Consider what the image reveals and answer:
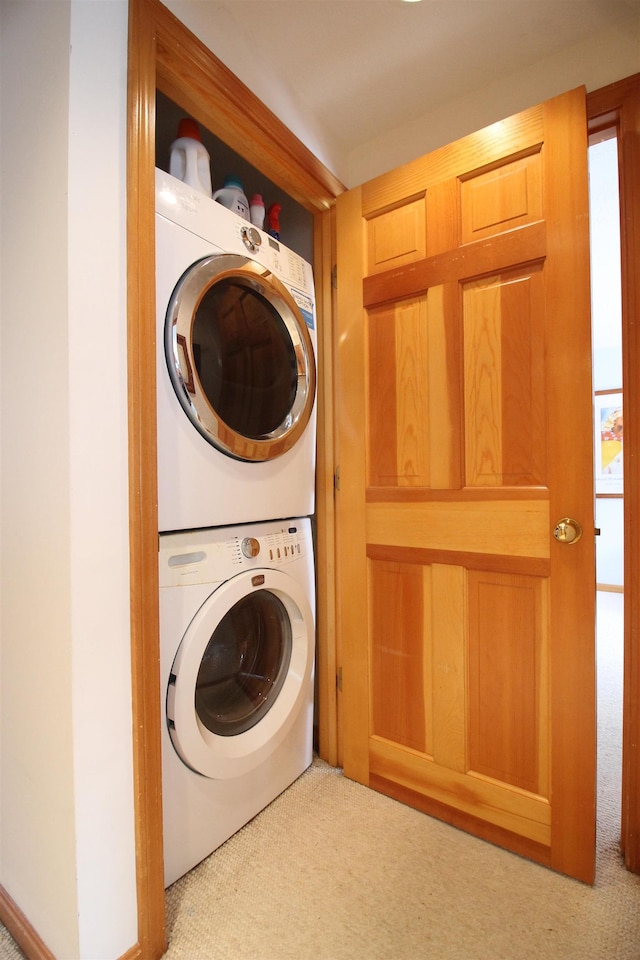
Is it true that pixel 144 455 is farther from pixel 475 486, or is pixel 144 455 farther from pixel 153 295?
pixel 475 486

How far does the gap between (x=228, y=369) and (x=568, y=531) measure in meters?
0.98

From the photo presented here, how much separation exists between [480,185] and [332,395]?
737 millimetres

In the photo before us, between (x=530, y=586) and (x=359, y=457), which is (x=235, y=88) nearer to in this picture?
(x=359, y=457)

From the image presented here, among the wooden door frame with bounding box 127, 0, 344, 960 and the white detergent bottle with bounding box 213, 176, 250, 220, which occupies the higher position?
the white detergent bottle with bounding box 213, 176, 250, 220

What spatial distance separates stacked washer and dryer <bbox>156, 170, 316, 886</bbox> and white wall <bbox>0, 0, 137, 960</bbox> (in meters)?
0.14

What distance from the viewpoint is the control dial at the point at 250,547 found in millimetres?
1224

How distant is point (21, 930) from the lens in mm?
955

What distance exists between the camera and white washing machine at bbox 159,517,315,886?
105cm

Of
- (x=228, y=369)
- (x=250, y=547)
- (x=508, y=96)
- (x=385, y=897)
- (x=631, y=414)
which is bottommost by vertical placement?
(x=385, y=897)

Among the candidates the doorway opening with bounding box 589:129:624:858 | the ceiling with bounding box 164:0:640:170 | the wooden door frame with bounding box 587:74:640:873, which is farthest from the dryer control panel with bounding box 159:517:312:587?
the ceiling with bounding box 164:0:640:170

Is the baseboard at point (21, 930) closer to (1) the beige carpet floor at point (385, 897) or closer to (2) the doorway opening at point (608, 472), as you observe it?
(1) the beige carpet floor at point (385, 897)

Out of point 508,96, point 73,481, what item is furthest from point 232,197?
point 73,481

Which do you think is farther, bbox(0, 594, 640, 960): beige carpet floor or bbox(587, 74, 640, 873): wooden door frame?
bbox(587, 74, 640, 873): wooden door frame

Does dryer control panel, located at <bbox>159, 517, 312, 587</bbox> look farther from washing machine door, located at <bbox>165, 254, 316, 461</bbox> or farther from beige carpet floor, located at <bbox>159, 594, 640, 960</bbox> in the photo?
beige carpet floor, located at <bbox>159, 594, 640, 960</bbox>
